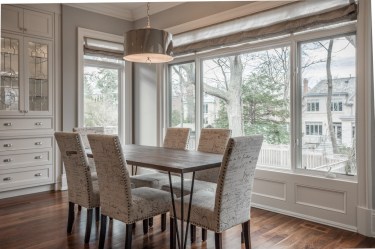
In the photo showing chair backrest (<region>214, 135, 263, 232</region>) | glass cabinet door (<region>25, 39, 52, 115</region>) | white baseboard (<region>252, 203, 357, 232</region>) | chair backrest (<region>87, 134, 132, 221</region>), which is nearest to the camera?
chair backrest (<region>214, 135, 263, 232</region>)

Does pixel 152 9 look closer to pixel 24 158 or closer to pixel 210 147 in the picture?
pixel 210 147

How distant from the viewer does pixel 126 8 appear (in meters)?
5.21

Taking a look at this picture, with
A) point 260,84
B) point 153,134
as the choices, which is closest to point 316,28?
point 260,84

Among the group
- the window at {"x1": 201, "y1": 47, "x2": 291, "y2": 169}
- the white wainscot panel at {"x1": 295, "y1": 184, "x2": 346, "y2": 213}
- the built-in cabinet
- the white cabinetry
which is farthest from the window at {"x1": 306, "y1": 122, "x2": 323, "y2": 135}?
the white cabinetry

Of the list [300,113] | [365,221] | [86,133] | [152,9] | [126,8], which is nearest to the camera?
[365,221]

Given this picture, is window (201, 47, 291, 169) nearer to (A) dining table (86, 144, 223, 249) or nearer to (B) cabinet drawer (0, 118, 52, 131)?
(A) dining table (86, 144, 223, 249)

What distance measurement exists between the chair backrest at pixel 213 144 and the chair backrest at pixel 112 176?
46.7 inches

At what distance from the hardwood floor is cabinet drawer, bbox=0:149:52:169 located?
79cm

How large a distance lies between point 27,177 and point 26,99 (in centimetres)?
107

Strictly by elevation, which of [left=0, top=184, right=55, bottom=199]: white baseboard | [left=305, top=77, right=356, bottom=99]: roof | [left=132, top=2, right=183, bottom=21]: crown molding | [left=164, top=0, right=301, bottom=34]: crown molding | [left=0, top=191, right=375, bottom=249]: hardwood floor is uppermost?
[left=132, top=2, right=183, bottom=21]: crown molding

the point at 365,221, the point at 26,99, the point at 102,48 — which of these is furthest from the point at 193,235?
the point at 102,48

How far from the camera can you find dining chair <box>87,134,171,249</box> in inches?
86.4

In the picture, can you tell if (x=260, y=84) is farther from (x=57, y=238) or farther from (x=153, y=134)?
(x=57, y=238)

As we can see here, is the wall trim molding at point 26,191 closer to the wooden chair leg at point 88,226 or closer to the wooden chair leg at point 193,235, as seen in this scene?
the wooden chair leg at point 88,226
